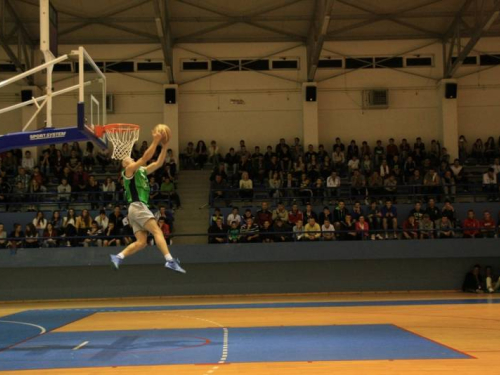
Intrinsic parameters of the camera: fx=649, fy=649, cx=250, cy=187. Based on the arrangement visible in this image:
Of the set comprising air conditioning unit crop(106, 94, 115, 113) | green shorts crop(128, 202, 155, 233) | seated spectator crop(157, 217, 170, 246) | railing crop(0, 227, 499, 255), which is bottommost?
railing crop(0, 227, 499, 255)

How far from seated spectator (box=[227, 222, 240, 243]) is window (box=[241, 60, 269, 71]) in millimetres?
10013

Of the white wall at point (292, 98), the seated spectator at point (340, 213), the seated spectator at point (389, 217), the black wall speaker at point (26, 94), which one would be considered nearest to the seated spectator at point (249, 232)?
the seated spectator at point (340, 213)

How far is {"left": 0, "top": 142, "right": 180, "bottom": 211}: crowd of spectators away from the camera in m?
23.8

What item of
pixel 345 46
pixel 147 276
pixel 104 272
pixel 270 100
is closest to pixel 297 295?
pixel 147 276

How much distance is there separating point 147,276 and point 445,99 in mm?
15260

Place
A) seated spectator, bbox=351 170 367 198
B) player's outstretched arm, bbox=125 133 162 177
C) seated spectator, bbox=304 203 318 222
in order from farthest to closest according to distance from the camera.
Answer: seated spectator, bbox=351 170 367 198 → seated spectator, bbox=304 203 318 222 → player's outstretched arm, bbox=125 133 162 177

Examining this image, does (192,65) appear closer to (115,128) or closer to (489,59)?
(489,59)

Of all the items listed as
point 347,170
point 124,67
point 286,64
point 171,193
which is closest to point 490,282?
point 347,170

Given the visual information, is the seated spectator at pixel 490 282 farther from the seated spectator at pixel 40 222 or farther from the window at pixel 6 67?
the window at pixel 6 67

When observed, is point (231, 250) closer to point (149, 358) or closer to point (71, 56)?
point (71, 56)

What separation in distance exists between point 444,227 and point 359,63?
10.2 meters

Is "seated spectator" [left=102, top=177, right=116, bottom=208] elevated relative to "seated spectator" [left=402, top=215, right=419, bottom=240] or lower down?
elevated

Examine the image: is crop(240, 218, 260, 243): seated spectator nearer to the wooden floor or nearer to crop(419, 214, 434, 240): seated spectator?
the wooden floor

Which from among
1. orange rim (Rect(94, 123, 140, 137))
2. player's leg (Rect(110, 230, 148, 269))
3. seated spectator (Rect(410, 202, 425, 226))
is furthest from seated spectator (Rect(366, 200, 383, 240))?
player's leg (Rect(110, 230, 148, 269))
